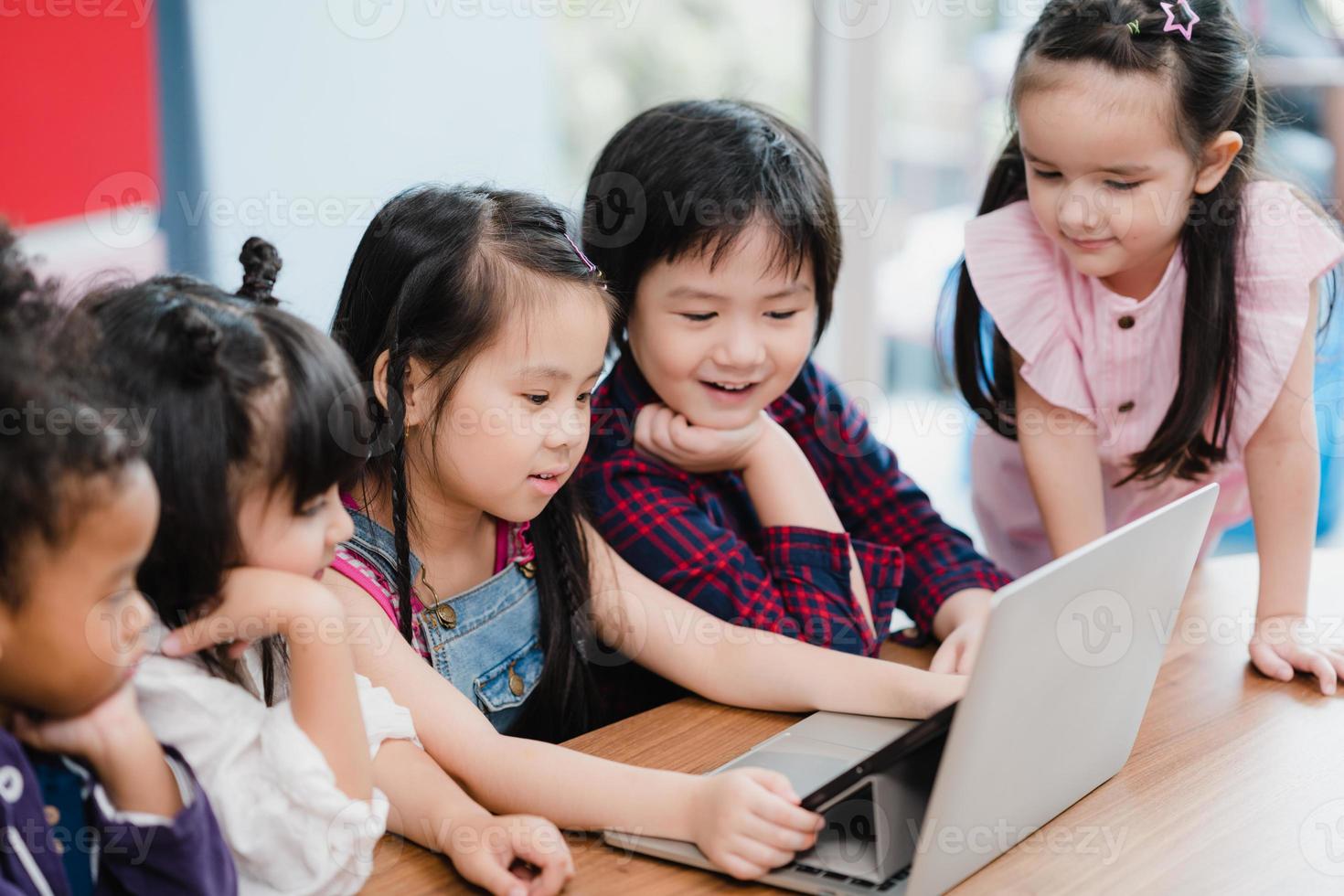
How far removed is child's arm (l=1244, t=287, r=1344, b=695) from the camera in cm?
142

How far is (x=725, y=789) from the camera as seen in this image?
3.15ft

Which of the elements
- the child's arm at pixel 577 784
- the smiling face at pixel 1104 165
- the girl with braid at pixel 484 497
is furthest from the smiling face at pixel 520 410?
the smiling face at pixel 1104 165

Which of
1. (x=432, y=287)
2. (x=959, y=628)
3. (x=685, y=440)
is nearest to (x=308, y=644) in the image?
(x=432, y=287)

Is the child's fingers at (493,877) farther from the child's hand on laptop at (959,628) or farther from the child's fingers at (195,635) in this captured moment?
the child's hand on laptop at (959,628)

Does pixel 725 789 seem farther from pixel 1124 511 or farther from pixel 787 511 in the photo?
pixel 1124 511

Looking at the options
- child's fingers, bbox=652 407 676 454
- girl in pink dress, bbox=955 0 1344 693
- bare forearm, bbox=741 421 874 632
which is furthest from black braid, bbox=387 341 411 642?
girl in pink dress, bbox=955 0 1344 693

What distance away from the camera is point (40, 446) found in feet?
2.37

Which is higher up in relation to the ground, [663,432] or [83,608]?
[83,608]

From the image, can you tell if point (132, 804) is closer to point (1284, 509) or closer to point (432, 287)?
point (432, 287)

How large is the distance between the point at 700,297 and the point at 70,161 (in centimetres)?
138

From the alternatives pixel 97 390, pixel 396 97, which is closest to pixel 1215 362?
pixel 97 390

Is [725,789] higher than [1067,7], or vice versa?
[1067,7]

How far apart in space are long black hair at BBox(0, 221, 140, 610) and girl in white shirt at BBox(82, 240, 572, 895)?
0.26 ft

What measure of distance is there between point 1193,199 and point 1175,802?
0.70m
